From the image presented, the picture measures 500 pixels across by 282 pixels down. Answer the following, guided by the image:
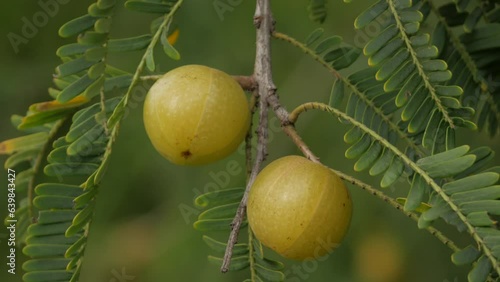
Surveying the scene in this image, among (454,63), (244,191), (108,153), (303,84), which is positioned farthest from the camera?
(303,84)

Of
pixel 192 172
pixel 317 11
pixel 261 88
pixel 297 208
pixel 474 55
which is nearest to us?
pixel 297 208

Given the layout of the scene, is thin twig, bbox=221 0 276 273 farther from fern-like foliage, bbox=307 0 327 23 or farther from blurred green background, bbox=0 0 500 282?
blurred green background, bbox=0 0 500 282

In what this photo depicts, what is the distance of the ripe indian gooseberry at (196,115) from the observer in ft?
4.56

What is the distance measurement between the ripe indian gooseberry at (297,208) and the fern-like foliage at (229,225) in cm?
8

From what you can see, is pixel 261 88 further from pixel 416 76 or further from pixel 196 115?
pixel 416 76

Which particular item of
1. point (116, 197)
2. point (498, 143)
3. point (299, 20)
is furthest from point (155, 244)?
point (498, 143)

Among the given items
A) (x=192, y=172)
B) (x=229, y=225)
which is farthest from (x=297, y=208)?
(x=192, y=172)

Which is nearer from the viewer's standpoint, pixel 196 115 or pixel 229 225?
pixel 196 115

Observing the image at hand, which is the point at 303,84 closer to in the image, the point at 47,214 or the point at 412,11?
the point at 412,11

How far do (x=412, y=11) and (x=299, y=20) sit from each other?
125 cm

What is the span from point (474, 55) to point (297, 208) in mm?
656

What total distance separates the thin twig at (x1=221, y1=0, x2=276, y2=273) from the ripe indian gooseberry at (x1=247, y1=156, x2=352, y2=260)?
42 millimetres

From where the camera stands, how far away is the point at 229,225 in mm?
1524

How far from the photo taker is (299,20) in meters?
2.65
